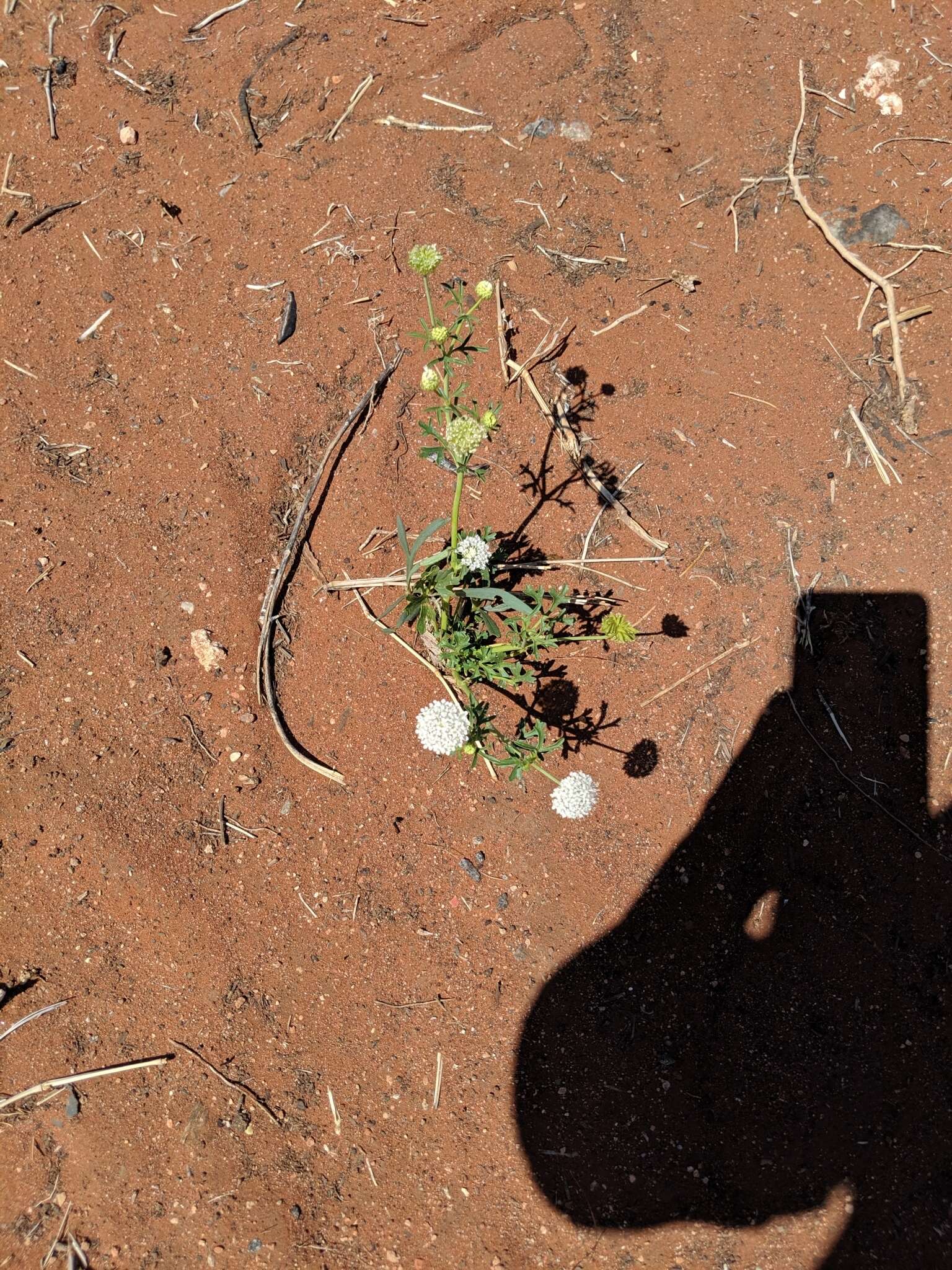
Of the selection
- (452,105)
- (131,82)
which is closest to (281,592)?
(452,105)

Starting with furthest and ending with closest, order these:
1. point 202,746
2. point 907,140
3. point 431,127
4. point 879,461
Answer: point 431,127, point 907,140, point 879,461, point 202,746

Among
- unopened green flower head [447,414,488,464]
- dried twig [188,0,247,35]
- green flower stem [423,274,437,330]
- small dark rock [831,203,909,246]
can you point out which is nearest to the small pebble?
unopened green flower head [447,414,488,464]

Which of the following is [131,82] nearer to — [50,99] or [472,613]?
[50,99]

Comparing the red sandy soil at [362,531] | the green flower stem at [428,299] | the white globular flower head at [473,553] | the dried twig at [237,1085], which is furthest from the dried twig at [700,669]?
the dried twig at [237,1085]

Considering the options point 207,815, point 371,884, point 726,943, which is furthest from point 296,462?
point 726,943

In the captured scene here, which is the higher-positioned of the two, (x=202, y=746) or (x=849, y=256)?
(x=849, y=256)
